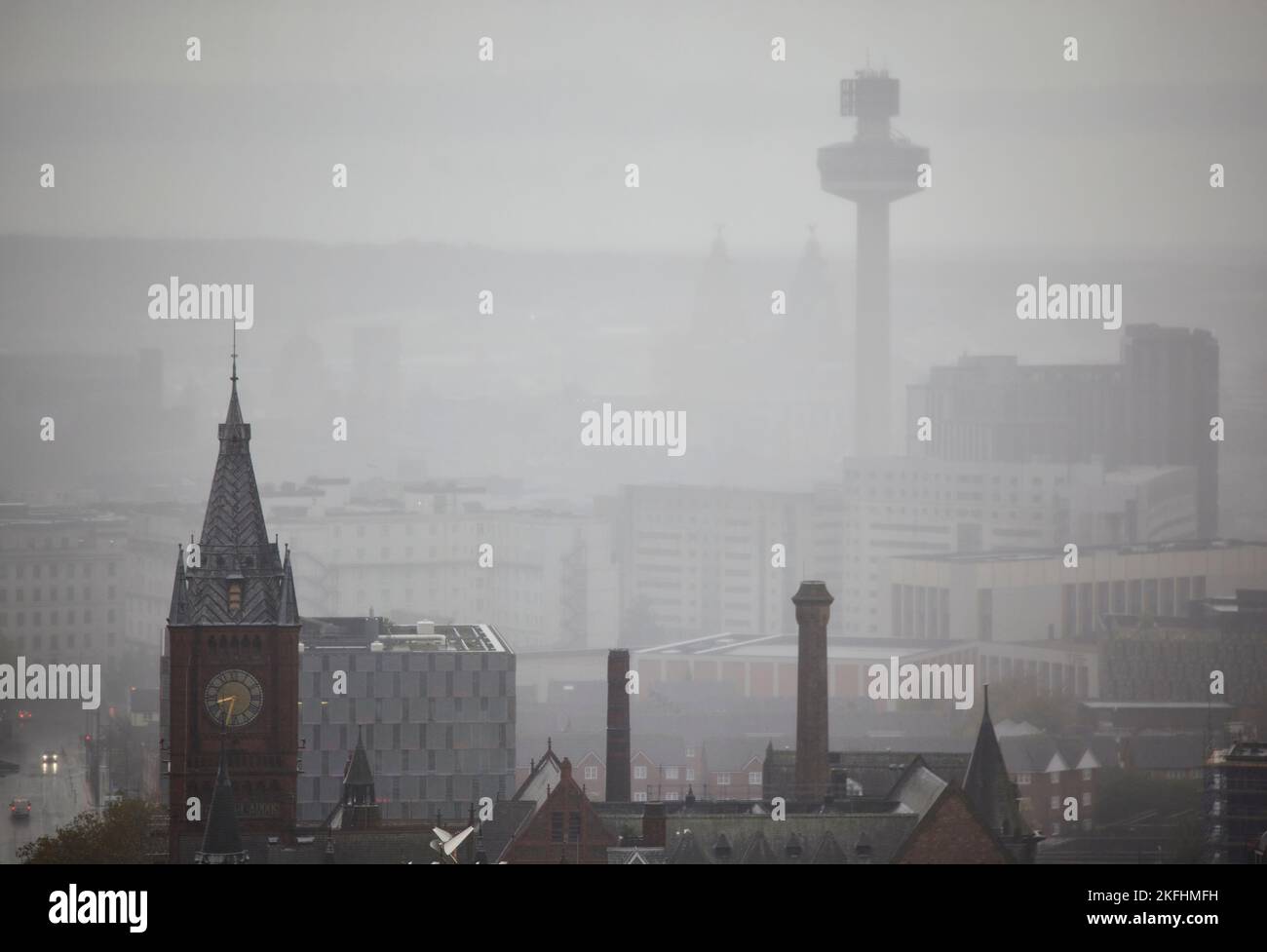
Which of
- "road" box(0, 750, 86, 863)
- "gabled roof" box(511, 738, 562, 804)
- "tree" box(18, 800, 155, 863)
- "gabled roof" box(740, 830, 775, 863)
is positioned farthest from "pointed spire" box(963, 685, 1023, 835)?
"road" box(0, 750, 86, 863)

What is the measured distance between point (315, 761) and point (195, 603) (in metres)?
33.7

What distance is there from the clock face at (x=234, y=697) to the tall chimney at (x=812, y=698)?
756 inches

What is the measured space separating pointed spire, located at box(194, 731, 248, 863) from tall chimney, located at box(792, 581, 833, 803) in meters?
21.6

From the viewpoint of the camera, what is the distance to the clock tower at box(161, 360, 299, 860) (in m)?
96.7

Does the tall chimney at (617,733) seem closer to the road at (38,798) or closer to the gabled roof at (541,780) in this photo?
the gabled roof at (541,780)

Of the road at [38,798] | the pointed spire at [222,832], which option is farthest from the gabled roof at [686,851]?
the road at [38,798]

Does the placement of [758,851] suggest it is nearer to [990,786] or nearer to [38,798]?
[990,786]

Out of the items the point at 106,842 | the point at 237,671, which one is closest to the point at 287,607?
the point at 237,671

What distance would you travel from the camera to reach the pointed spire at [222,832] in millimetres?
88000

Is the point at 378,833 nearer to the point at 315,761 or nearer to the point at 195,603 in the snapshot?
the point at 195,603

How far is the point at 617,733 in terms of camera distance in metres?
113

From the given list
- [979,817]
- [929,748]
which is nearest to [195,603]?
[979,817]

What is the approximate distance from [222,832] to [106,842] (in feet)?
74.7

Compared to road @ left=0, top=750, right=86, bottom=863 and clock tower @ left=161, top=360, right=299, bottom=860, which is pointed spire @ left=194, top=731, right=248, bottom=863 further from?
road @ left=0, top=750, right=86, bottom=863
